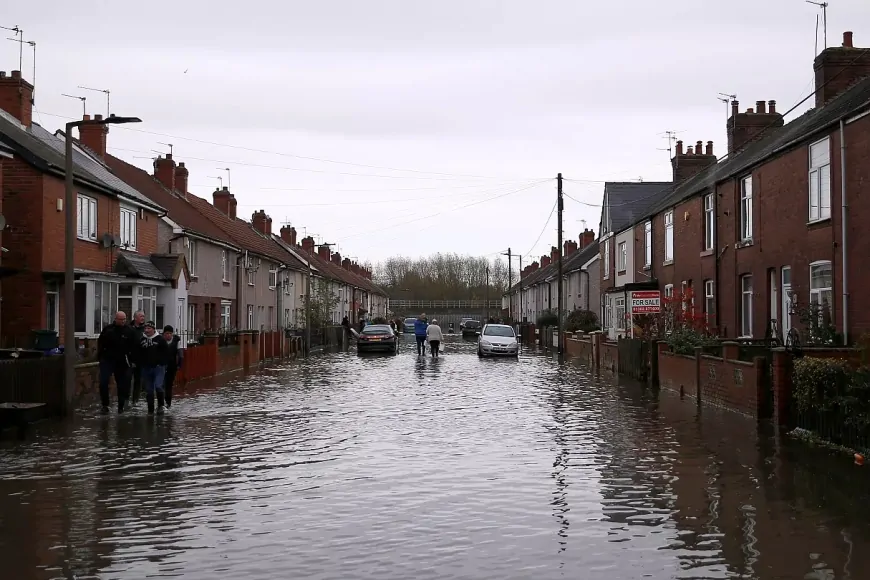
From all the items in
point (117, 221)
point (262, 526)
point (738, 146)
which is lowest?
point (262, 526)

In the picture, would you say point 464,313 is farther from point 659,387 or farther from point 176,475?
point 176,475

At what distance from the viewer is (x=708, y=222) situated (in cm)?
2970

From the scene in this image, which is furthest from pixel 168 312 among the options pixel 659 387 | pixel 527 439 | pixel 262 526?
pixel 262 526

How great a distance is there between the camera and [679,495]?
956 cm

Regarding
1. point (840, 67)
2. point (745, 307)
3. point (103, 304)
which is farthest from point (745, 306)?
point (103, 304)

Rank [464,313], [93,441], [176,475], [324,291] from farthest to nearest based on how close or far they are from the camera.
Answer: [464,313], [324,291], [93,441], [176,475]

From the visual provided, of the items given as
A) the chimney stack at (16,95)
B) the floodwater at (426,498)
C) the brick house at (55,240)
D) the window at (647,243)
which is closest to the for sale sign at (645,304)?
the window at (647,243)

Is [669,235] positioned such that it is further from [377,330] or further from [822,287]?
[377,330]

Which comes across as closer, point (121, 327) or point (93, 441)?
point (93, 441)

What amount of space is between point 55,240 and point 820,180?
19.7m

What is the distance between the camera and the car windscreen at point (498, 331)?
41312mm

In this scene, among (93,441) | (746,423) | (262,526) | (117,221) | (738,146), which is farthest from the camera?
(738,146)

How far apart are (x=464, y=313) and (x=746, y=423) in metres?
117

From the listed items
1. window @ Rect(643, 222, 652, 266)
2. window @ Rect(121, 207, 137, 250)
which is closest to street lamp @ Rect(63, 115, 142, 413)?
window @ Rect(121, 207, 137, 250)
